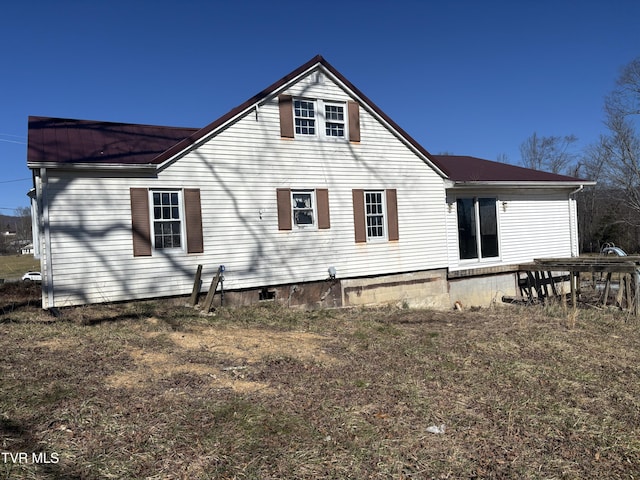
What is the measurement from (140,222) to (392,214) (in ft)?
23.5

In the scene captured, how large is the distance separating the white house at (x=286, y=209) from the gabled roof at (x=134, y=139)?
0.04 m

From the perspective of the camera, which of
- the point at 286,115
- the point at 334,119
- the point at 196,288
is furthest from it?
the point at 334,119

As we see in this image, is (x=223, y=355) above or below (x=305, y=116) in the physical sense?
below

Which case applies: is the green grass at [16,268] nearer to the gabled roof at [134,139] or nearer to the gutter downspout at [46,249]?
the gabled roof at [134,139]

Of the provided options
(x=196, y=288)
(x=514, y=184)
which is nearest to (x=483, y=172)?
(x=514, y=184)

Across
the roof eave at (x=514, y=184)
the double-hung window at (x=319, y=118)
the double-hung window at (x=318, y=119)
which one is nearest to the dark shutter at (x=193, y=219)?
the double-hung window at (x=318, y=119)

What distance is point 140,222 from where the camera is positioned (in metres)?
10.6

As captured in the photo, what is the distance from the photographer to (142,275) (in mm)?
10625

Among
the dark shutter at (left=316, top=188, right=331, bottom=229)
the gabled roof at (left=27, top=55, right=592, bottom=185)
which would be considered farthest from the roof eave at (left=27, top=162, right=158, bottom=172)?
the dark shutter at (left=316, top=188, right=331, bottom=229)

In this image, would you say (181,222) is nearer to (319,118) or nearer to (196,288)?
(196,288)

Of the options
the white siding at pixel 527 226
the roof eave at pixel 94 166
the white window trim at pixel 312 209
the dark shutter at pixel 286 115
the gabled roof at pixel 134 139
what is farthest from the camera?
the white siding at pixel 527 226

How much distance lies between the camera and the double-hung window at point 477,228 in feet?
50.3

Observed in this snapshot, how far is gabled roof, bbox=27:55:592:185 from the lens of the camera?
10172 millimetres

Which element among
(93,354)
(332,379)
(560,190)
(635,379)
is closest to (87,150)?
(93,354)
